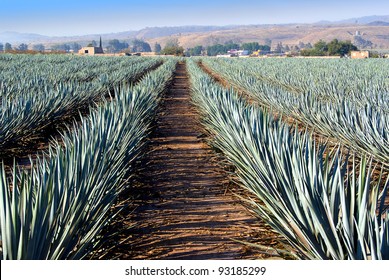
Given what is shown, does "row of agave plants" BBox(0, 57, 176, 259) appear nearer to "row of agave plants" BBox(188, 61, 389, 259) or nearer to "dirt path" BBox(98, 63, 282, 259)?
"dirt path" BBox(98, 63, 282, 259)

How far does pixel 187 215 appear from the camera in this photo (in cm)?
412

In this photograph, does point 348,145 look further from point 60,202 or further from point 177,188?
point 60,202

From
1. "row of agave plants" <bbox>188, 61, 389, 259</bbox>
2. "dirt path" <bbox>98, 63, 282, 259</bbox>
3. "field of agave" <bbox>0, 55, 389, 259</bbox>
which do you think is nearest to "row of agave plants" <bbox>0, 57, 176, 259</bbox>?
"field of agave" <bbox>0, 55, 389, 259</bbox>

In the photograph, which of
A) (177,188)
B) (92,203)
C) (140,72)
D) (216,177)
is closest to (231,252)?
(92,203)

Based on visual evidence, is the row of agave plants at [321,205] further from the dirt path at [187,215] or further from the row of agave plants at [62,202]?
the row of agave plants at [62,202]

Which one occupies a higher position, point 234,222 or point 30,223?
point 30,223

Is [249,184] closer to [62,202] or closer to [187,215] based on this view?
[187,215]

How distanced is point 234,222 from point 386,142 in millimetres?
2118

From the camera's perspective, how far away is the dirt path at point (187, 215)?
3.36 metres

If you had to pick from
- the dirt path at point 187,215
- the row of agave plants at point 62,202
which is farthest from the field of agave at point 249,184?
the dirt path at point 187,215

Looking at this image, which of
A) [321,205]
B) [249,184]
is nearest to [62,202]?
[321,205]

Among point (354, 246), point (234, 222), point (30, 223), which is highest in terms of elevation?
point (30, 223)

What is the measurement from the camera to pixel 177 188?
4.91 m

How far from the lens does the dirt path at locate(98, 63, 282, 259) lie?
3357mm
